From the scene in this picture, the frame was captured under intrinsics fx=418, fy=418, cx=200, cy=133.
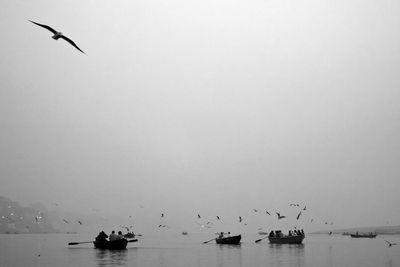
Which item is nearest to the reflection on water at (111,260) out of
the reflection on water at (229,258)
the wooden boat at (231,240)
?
the reflection on water at (229,258)

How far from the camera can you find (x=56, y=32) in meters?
23.2

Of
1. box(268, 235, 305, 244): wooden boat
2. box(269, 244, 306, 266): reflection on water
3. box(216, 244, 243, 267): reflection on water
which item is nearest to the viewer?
box(269, 244, 306, 266): reflection on water

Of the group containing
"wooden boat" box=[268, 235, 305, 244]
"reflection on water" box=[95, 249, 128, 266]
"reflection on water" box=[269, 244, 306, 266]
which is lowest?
"wooden boat" box=[268, 235, 305, 244]

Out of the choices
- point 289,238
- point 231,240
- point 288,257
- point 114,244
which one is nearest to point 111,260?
point 114,244

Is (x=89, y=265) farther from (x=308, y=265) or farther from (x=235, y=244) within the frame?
(x=235, y=244)

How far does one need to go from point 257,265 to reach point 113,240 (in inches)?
932

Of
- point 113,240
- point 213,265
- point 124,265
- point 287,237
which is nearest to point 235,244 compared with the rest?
point 287,237

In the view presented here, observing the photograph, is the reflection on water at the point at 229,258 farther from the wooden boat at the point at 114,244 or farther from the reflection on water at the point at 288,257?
the wooden boat at the point at 114,244

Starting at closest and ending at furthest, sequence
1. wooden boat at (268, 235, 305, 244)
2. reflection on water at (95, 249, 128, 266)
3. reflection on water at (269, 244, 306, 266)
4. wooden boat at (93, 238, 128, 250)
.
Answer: reflection on water at (95, 249, 128, 266) → reflection on water at (269, 244, 306, 266) → wooden boat at (93, 238, 128, 250) → wooden boat at (268, 235, 305, 244)

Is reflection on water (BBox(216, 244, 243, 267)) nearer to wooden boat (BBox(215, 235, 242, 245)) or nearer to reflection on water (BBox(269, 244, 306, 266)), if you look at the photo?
reflection on water (BBox(269, 244, 306, 266))

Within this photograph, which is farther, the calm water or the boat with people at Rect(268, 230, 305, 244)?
the boat with people at Rect(268, 230, 305, 244)

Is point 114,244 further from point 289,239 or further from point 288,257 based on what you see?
point 289,239

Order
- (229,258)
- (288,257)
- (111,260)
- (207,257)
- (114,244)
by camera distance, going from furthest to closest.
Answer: (114,244) → (207,257) → (288,257) → (229,258) → (111,260)

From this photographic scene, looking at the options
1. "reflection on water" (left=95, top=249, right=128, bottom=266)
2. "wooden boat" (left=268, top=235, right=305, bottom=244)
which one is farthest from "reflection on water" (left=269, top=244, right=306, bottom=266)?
"wooden boat" (left=268, top=235, right=305, bottom=244)
